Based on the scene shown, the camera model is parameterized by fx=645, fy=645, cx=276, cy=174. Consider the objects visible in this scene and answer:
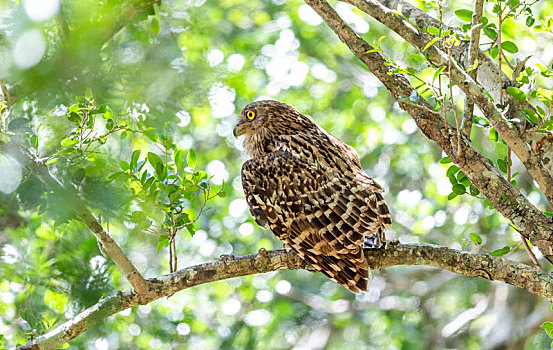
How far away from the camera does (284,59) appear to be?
31.1 feet

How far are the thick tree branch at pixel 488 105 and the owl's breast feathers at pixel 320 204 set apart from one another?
3.18 ft

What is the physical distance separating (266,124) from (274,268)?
1.67 m

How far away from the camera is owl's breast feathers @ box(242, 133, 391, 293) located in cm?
377

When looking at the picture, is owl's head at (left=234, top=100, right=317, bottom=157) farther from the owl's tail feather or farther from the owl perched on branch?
the owl's tail feather

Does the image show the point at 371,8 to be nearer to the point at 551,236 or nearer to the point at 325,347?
the point at 551,236

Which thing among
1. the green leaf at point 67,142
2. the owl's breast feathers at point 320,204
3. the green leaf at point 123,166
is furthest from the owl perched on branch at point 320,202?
the green leaf at point 67,142

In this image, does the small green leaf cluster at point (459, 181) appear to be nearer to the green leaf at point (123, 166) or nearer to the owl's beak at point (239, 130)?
the green leaf at point (123, 166)

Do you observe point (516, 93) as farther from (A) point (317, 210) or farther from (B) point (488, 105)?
(A) point (317, 210)

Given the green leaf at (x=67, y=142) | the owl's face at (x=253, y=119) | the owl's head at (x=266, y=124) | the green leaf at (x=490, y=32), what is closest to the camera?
the green leaf at (x=67, y=142)

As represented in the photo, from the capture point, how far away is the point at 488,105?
3.01m

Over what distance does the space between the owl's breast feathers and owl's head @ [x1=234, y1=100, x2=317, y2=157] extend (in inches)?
13.8

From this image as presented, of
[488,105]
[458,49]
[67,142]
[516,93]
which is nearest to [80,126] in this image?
[67,142]

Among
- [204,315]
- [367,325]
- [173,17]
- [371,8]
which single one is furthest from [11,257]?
[367,325]

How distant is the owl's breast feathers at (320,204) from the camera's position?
377cm
